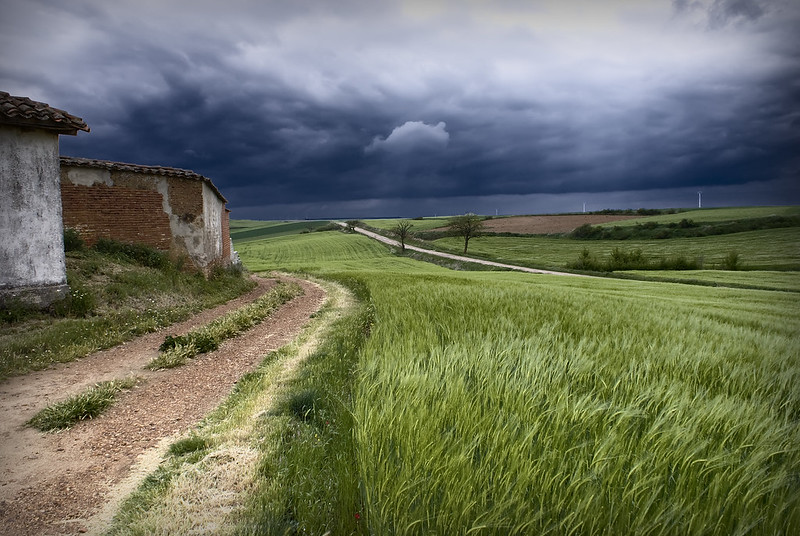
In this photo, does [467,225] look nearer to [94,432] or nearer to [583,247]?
[583,247]

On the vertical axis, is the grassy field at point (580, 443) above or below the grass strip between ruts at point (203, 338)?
above

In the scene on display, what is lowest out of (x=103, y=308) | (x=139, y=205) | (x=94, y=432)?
(x=94, y=432)

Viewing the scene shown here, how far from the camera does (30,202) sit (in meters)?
10.4

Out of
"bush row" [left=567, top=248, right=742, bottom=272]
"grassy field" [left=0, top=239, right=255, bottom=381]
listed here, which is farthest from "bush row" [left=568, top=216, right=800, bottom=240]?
"grassy field" [left=0, top=239, right=255, bottom=381]

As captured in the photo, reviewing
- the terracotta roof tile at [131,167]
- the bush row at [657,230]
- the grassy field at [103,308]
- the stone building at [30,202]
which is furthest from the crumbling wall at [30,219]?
the bush row at [657,230]

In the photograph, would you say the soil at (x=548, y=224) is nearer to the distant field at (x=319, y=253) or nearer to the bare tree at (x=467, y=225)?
the bare tree at (x=467, y=225)

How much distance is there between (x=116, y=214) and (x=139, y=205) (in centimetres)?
96

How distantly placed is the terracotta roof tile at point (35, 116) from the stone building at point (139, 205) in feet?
16.8

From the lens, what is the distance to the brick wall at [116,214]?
611 inches

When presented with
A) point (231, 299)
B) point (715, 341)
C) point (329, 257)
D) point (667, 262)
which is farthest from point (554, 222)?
point (715, 341)

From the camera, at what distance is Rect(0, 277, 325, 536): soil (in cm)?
342

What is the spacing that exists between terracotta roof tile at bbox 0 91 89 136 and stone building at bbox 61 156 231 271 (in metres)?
5.11

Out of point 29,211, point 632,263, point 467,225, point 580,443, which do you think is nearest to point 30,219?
point 29,211

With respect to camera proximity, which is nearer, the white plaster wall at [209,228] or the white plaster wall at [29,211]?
the white plaster wall at [29,211]
